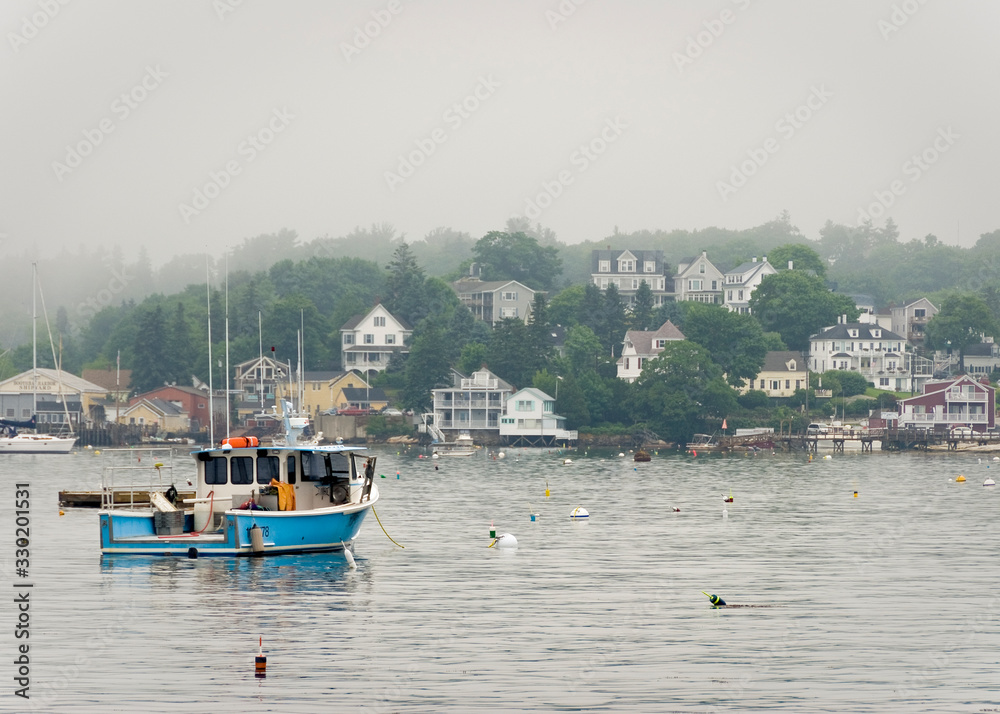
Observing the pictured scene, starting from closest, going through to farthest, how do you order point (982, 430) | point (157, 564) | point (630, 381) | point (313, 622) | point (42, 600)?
1. point (313, 622)
2. point (42, 600)
3. point (157, 564)
4. point (982, 430)
5. point (630, 381)

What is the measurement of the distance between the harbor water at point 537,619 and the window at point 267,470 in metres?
3.23

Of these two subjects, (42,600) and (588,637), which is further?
(42,600)

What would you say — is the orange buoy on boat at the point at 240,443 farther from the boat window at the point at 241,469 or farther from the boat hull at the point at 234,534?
the boat hull at the point at 234,534

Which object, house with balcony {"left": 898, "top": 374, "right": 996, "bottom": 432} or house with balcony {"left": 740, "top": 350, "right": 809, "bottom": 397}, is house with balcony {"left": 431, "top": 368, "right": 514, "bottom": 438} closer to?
house with balcony {"left": 740, "top": 350, "right": 809, "bottom": 397}

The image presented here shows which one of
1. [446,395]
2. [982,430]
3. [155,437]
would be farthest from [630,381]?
[155,437]

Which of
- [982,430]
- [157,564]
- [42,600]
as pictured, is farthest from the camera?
[982,430]

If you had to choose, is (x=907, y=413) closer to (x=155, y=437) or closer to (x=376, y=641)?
(x=155, y=437)

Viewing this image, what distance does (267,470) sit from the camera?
173 ft

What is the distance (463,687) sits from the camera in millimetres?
31234

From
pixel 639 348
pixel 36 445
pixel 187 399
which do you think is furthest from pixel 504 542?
pixel 187 399

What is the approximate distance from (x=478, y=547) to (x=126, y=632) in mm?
23959

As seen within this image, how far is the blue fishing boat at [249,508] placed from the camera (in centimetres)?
5066

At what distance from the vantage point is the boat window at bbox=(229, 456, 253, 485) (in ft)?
173

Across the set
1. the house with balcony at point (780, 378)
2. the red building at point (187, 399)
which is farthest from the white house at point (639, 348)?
the red building at point (187, 399)
